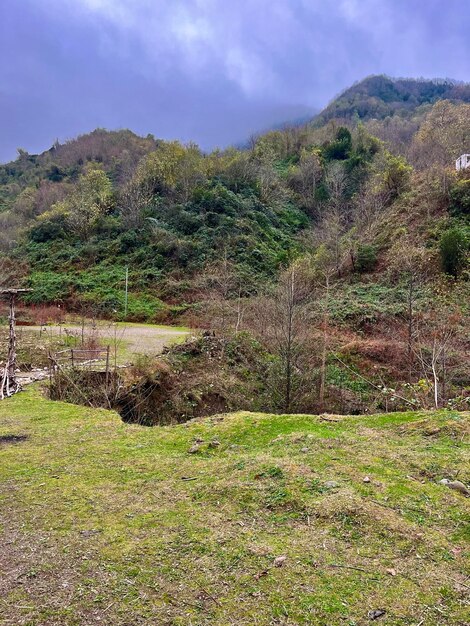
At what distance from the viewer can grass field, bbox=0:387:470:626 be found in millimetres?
2541

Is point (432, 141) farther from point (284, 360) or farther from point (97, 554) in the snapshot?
point (97, 554)

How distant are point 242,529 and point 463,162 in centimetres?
2942

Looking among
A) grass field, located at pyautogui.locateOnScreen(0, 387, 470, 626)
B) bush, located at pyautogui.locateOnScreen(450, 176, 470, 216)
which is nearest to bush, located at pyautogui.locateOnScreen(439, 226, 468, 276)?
bush, located at pyautogui.locateOnScreen(450, 176, 470, 216)

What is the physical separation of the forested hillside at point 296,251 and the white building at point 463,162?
108cm

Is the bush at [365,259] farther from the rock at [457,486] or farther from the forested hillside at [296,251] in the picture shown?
the rock at [457,486]

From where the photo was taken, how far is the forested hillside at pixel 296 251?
13.9m

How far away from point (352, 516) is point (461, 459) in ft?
5.75

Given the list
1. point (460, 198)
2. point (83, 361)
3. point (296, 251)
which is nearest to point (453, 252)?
point (460, 198)

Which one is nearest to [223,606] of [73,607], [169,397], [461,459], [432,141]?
[73,607]

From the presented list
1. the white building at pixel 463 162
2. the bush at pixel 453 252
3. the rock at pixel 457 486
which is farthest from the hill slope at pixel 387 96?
the rock at pixel 457 486

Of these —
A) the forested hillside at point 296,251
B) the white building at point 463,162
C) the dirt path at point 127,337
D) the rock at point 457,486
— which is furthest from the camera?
the white building at point 463,162

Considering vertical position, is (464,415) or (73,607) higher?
(464,415)

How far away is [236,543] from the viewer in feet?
10.5

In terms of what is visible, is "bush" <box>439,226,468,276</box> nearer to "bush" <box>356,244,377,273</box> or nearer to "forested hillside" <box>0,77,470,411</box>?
"forested hillside" <box>0,77,470,411</box>
